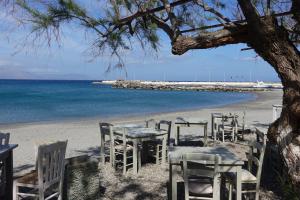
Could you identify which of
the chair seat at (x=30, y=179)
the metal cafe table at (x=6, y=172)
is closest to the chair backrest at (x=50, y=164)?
the chair seat at (x=30, y=179)

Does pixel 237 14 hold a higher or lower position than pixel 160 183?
higher

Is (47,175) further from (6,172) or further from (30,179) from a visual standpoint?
(6,172)

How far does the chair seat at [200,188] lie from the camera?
4.18m

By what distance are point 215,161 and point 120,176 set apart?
243 cm

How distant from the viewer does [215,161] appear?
150 inches

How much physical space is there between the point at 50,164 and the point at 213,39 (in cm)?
204

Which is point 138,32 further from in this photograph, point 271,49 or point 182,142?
point 182,142

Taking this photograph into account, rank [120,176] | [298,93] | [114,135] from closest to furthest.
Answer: [298,93] → [120,176] → [114,135]

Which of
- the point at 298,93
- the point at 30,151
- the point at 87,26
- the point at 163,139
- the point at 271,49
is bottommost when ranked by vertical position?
the point at 30,151

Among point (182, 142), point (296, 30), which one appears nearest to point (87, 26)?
point (296, 30)

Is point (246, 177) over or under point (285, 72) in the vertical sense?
under

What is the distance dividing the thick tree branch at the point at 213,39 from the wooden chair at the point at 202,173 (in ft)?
3.73

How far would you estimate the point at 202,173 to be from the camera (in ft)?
12.7

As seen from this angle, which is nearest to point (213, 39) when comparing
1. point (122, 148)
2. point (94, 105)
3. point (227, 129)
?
point (122, 148)
